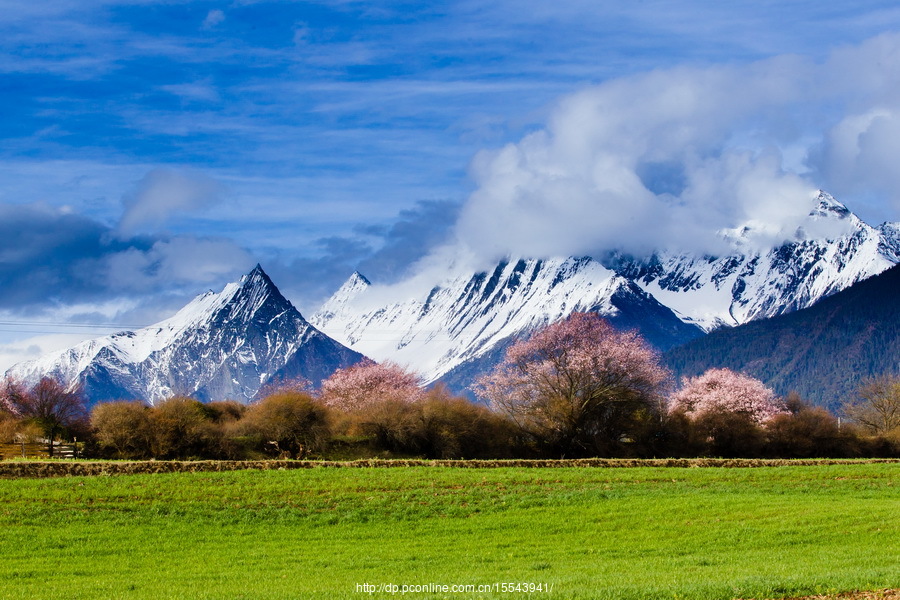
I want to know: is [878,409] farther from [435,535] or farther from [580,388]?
[435,535]

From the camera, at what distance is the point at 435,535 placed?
32969 mm

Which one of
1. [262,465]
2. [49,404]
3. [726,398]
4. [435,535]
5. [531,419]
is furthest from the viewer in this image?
[49,404]

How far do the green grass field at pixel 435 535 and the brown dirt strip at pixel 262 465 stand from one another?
2452 millimetres

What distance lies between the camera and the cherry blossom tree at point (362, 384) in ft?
296

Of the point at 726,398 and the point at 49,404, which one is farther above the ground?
the point at 49,404

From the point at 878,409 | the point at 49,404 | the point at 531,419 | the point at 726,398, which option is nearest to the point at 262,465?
the point at 531,419

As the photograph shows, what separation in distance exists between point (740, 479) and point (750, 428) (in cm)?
3284

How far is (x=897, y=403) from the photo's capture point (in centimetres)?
10175

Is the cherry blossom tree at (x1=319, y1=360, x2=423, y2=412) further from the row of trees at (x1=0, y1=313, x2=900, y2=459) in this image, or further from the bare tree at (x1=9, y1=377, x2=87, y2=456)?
the bare tree at (x1=9, y1=377, x2=87, y2=456)

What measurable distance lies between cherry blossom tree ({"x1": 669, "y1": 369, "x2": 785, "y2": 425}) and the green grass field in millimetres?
35278

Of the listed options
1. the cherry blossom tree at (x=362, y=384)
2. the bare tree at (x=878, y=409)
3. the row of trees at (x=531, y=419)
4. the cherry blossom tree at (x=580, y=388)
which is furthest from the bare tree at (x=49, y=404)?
the bare tree at (x=878, y=409)

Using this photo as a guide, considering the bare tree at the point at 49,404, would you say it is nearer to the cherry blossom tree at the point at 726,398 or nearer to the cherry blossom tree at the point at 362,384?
the cherry blossom tree at the point at 362,384

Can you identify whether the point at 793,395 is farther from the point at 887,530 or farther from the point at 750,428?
the point at 887,530

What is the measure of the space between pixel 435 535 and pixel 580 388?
46.4m
